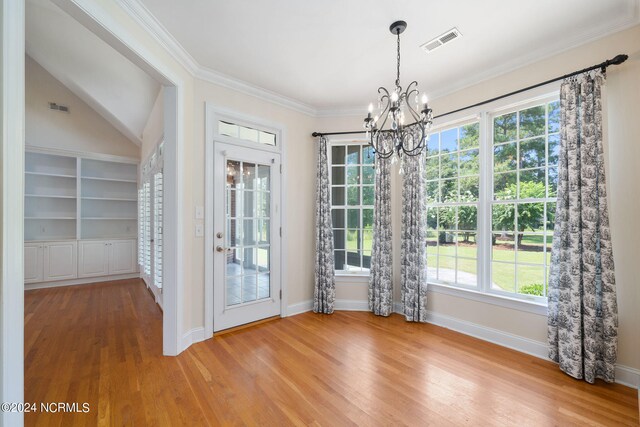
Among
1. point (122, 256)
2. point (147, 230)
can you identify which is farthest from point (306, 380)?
point (122, 256)

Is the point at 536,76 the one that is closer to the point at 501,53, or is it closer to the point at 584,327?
the point at 501,53

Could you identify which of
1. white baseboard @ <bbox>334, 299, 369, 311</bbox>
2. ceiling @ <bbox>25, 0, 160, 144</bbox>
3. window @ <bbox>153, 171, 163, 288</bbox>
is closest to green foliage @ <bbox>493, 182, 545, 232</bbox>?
white baseboard @ <bbox>334, 299, 369, 311</bbox>

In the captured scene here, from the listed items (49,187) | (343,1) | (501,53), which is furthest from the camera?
(49,187)

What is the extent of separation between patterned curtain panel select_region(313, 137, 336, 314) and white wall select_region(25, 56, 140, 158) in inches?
198

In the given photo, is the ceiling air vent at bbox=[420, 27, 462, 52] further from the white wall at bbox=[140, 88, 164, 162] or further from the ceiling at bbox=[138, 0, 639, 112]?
the white wall at bbox=[140, 88, 164, 162]

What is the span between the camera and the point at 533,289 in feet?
9.25

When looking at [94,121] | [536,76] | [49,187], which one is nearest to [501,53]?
[536,76]

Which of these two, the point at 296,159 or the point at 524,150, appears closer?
the point at 524,150

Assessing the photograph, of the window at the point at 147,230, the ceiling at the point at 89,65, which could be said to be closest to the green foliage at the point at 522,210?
the ceiling at the point at 89,65

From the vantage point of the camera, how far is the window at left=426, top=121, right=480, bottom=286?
326 cm

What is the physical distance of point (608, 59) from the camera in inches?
91.9

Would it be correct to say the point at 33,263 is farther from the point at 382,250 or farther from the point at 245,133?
the point at 382,250

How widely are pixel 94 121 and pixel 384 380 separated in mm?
7223

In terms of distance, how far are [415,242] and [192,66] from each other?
330 centimetres
